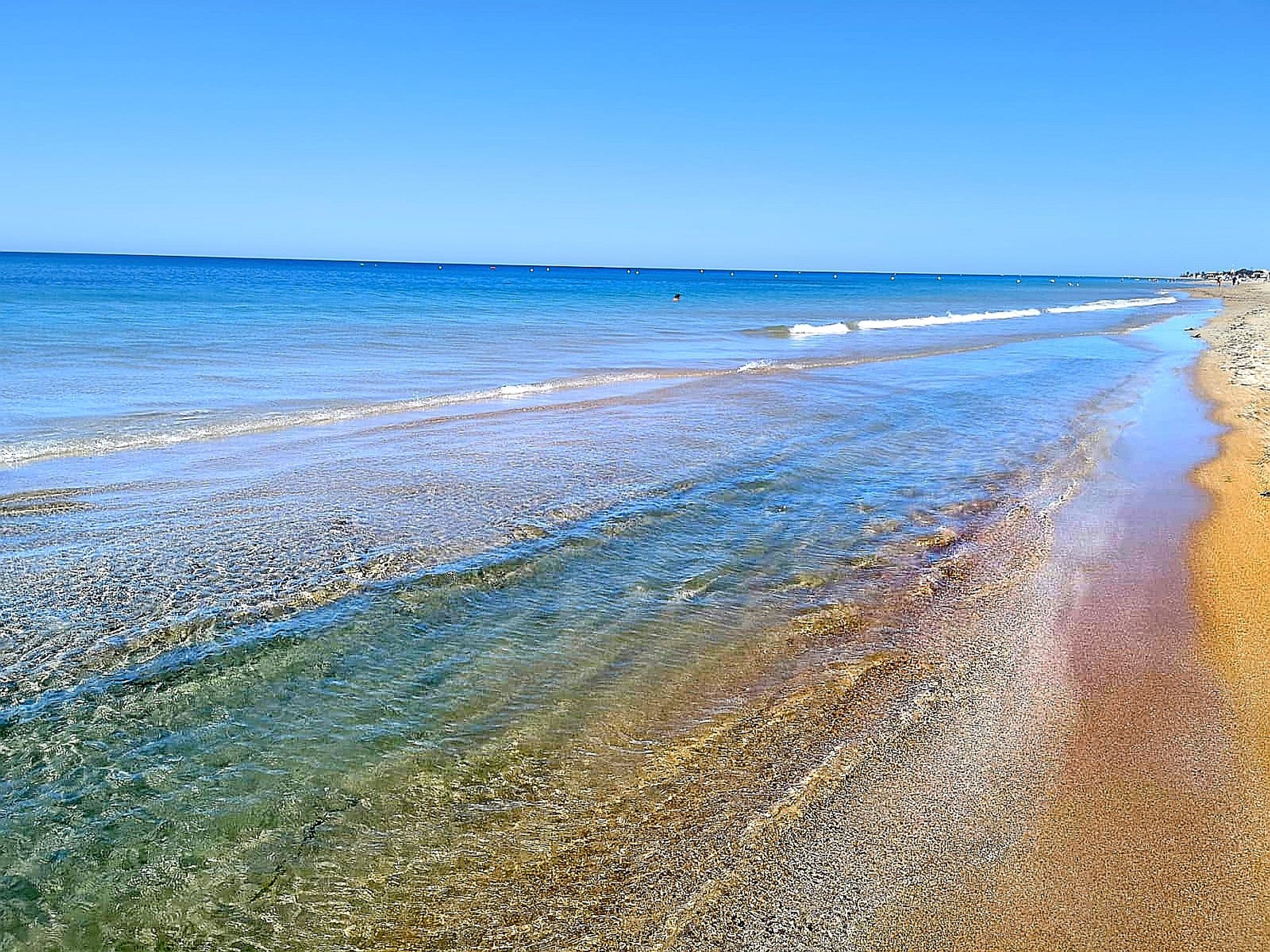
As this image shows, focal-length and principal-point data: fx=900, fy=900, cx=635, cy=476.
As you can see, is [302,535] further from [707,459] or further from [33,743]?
[707,459]

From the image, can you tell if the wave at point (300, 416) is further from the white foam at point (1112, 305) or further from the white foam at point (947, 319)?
the white foam at point (1112, 305)

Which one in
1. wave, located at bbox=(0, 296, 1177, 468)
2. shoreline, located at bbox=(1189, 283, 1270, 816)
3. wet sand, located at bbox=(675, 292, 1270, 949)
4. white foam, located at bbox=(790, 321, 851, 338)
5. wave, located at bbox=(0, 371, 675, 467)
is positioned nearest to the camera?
wet sand, located at bbox=(675, 292, 1270, 949)

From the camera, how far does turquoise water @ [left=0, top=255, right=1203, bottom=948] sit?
13.3ft

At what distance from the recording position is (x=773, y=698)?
550 centimetres

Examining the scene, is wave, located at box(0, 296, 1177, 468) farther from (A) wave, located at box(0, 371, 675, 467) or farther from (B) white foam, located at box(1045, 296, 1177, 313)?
(B) white foam, located at box(1045, 296, 1177, 313)

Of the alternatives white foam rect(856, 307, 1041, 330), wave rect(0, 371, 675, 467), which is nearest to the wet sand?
wave rect(0, 371, 675, 467)

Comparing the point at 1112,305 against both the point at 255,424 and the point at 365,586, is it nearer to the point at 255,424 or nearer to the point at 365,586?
the point at 255,424

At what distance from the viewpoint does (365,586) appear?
7.20m

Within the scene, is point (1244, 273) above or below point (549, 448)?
above

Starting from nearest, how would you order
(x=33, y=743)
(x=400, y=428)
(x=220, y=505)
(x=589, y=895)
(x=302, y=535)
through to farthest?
1. (x=589, y=895)
2. (x=33, y=743)
3. (x=302, y=535)
4. (x=220, y=505)
5. (x=400, y=428)

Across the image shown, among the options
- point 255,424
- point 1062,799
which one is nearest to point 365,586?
point 1062,799

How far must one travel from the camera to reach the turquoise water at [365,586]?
4.04 m

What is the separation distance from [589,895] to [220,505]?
7.12 m

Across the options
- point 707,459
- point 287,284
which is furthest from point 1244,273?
point 707,459
